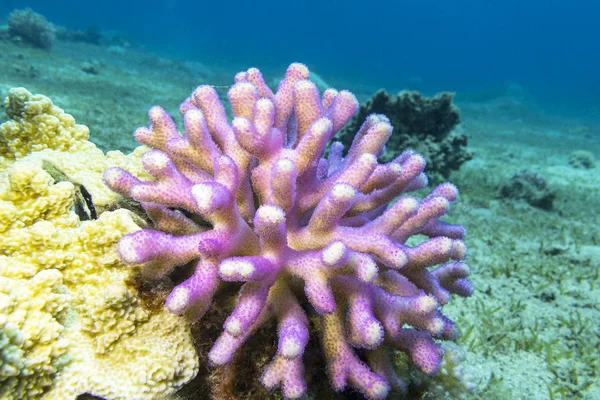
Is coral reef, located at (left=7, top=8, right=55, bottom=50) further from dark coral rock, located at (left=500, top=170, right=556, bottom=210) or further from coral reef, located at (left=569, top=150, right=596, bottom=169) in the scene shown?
coral reef, located at (left=569, top=150, right=596, bottom=169)

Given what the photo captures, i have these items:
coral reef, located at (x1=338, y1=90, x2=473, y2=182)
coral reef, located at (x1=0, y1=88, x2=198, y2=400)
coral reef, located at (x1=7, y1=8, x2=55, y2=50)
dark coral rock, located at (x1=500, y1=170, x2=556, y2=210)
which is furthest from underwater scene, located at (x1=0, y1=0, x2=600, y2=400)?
coral reef, located at (x1=7, y1=8, x2=55, y2=50)

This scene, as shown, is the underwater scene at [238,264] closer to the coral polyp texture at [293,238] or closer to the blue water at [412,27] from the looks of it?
the coral polyp texture at [293,238]

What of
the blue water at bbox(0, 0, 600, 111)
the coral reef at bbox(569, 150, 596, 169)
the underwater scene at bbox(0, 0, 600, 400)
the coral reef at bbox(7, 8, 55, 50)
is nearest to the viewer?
the underwater scene at bbox(0, 0, 600, 400)

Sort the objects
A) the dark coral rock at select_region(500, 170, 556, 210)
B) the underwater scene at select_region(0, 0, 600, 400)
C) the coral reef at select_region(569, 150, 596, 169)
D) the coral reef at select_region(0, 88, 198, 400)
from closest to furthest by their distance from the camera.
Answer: the coral reef at select_region(0, 88, 198, 400)
the underwater scene at select_region(0, 0, 600, 400)
the dark coral rock at select_region(500, 170, 556, 210)
the coral reef at select_region(569, 150, 596, 169)

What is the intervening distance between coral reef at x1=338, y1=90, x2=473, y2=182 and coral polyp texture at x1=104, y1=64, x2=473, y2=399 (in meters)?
6.61

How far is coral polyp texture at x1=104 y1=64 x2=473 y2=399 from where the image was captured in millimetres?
1589

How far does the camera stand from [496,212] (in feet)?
24.9

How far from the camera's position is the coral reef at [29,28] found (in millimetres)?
15914

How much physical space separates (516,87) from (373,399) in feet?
161

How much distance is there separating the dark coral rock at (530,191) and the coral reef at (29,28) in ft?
61.6

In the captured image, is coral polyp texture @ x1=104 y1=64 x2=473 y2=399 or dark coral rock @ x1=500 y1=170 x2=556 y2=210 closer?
coral polyp texture @ x1=104 y1=64 x2=473 y2=399

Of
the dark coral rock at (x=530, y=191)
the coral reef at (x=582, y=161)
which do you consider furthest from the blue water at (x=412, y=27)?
the dark coral rock at (x=530, y=191)

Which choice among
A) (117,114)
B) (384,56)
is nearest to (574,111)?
(117,114)

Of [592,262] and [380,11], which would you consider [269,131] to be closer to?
[592,262]
